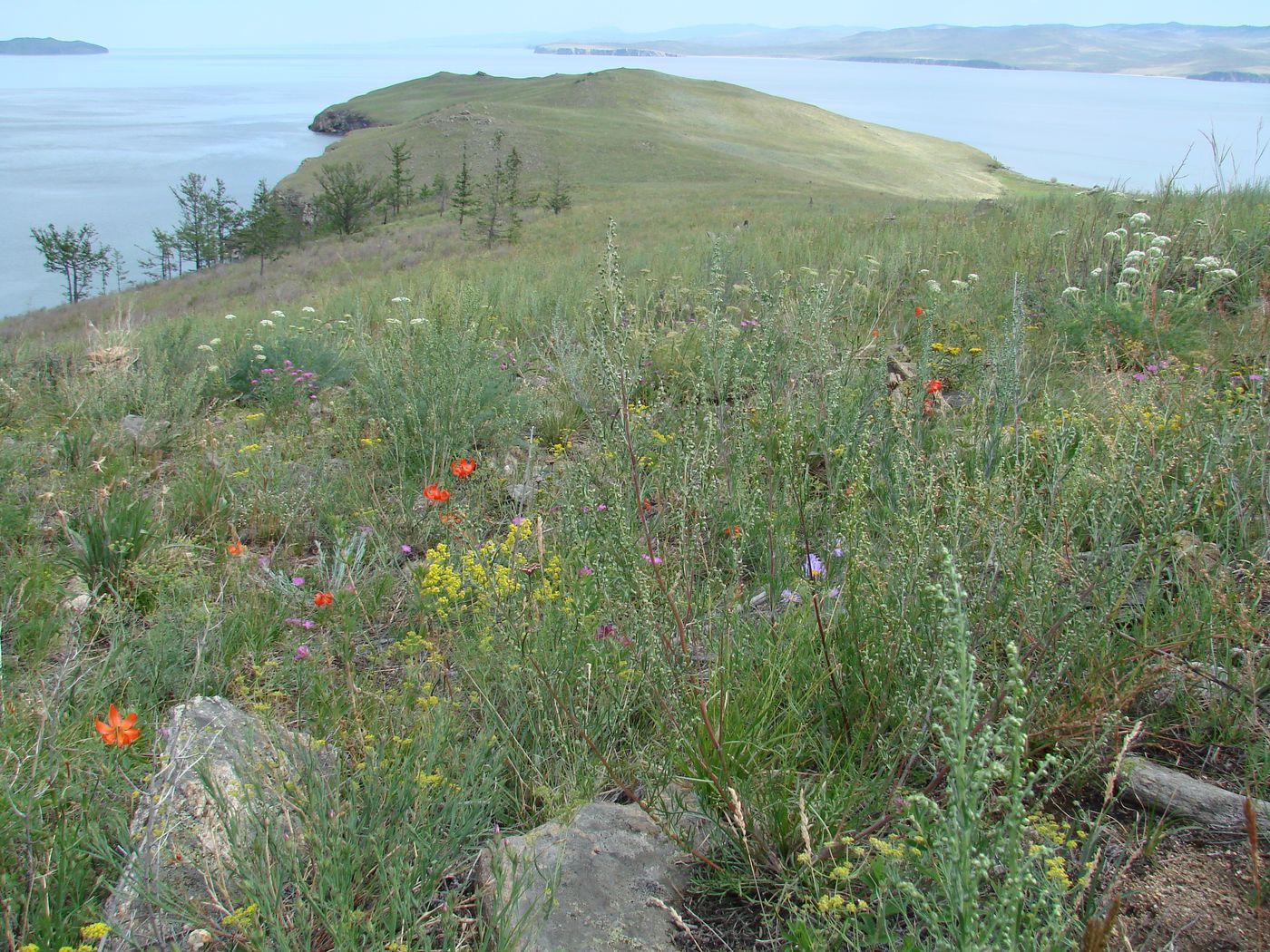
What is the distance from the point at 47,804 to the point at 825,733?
163cm

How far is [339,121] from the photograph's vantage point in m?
109

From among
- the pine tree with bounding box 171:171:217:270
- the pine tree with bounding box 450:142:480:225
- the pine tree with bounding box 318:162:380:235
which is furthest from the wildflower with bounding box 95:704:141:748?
the pine tree with bounding box 171:171:217:270

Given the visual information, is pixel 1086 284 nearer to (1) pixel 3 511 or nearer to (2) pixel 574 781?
(2) pixel 574 781

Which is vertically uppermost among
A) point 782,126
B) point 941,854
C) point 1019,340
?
point 782,126

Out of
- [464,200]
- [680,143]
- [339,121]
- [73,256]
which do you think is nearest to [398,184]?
[464,200]

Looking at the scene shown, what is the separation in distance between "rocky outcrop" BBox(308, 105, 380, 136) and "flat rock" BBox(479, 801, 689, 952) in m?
116

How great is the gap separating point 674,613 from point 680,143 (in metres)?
66.2

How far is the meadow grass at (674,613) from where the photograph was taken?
1.44m

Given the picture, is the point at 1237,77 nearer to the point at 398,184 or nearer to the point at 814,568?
the point at 398,184

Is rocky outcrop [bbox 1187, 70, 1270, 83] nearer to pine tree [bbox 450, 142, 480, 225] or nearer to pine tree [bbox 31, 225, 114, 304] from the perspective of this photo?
pine tree [bbox 450, 142, 480, 225]

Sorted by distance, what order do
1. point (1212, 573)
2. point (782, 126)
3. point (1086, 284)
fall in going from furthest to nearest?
point (782, 126) < point (1086, 284) < point (1212, 573)

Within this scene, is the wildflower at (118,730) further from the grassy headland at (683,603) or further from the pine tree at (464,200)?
the pine tree at (464,200)

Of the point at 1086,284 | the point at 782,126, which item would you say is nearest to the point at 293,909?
the point at 1086,284

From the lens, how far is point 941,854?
101 cm
